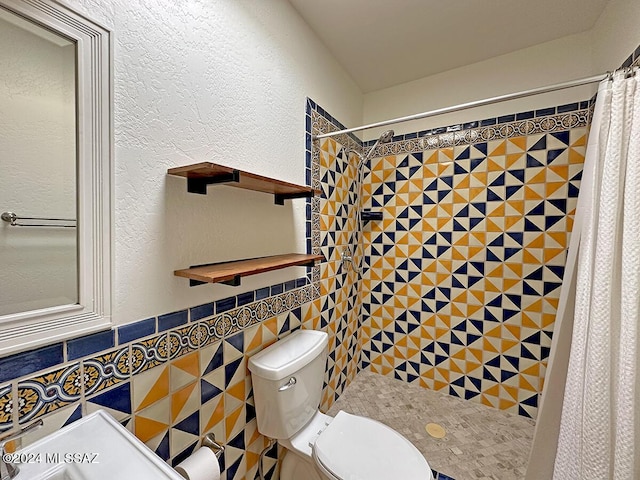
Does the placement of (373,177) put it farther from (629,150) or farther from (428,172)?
(629,150)

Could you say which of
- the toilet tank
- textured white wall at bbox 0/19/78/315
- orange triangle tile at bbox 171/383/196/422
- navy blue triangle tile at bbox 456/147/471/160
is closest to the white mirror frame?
textured white wall at bbox 0/19/78/315

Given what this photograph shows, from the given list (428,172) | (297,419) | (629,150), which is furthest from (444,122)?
(297,419)

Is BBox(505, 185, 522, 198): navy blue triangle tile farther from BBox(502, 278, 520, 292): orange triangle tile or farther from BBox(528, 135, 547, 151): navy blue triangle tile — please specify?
BBox(502, 278, 520, 292): orange triangle tile

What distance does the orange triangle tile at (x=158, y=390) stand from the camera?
81cm

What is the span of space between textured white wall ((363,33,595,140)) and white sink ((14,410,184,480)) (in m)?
2.23

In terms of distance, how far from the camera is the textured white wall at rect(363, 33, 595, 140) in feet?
5.32

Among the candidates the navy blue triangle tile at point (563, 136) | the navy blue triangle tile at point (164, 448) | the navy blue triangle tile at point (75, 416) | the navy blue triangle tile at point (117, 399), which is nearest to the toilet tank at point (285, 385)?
the navy blue triangle tile at point (164, 448)

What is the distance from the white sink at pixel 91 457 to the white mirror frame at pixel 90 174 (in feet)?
0.71

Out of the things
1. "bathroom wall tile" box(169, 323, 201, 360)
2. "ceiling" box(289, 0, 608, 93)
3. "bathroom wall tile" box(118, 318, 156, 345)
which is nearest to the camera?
"bathroom wall tile" box(118, 318, 156, 345)

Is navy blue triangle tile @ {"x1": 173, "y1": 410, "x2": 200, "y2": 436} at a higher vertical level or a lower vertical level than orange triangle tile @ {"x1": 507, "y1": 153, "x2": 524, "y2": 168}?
lower

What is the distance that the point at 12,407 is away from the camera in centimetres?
58

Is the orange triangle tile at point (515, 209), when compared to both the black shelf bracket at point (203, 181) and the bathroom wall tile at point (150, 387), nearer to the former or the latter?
the black shelf bracket at point (203, 181)

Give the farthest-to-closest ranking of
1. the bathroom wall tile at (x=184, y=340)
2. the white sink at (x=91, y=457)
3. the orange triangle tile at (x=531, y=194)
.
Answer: the orange triangle tile at (x=531, y=194) → the bathroom wall tile at (x=184, y=340) → the white sink at (x=91, y=457)

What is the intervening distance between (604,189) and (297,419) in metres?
1.49
